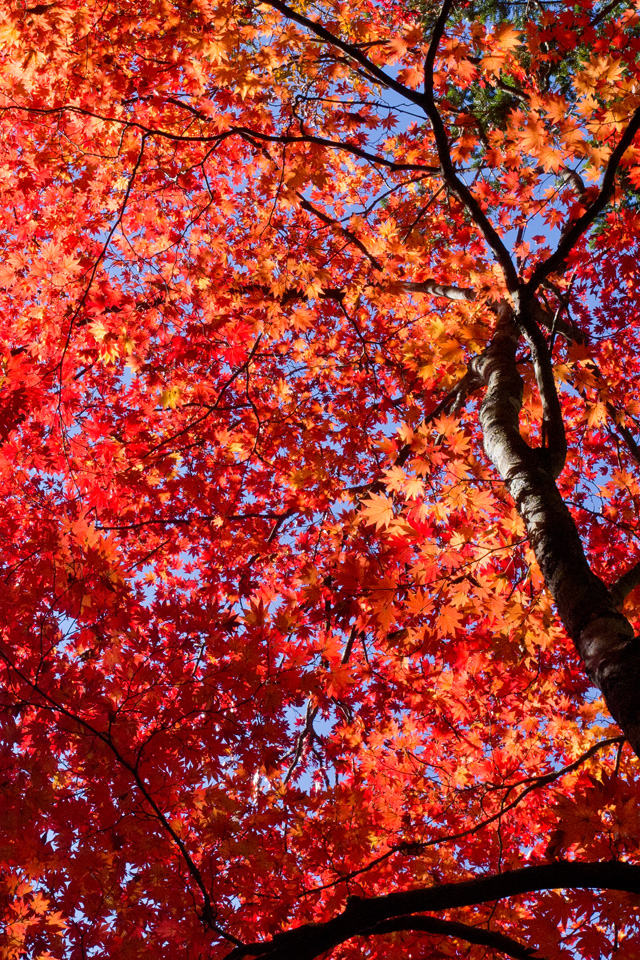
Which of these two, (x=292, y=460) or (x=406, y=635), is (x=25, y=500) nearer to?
(x=292, y=460)

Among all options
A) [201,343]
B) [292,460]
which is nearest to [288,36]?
[201,343]

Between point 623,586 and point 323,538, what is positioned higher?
point 323,538

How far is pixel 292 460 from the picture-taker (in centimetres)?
754

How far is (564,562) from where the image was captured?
255 centimetres

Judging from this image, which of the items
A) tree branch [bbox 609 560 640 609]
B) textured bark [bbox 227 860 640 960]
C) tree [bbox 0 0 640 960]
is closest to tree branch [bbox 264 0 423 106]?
tree [bbox 0 0 640 960]

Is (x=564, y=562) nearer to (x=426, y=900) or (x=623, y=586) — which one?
(x=623, y=586)

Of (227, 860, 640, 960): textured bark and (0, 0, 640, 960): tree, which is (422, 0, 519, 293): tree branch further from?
(227, 860, 640, 960): textured bark

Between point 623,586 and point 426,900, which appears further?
point 623,586

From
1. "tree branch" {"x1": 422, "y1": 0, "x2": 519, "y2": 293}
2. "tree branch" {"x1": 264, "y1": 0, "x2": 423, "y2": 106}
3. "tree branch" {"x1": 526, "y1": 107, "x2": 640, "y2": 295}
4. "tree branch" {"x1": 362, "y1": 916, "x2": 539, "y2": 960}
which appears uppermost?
"tree branch" {"x1": 264, "y1": 0, "x2": 423, "y2": 106}

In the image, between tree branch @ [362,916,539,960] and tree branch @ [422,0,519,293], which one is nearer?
tree branch @ [362,916,539,960]

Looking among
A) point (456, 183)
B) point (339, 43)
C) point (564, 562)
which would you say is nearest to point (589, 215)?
point (456, 183)

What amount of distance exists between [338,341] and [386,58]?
3408 mm

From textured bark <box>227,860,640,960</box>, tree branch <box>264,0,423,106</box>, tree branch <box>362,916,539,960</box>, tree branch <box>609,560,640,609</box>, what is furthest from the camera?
tree branch <box>264,0,423,106</box>

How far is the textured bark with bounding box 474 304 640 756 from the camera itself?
2.04 m
